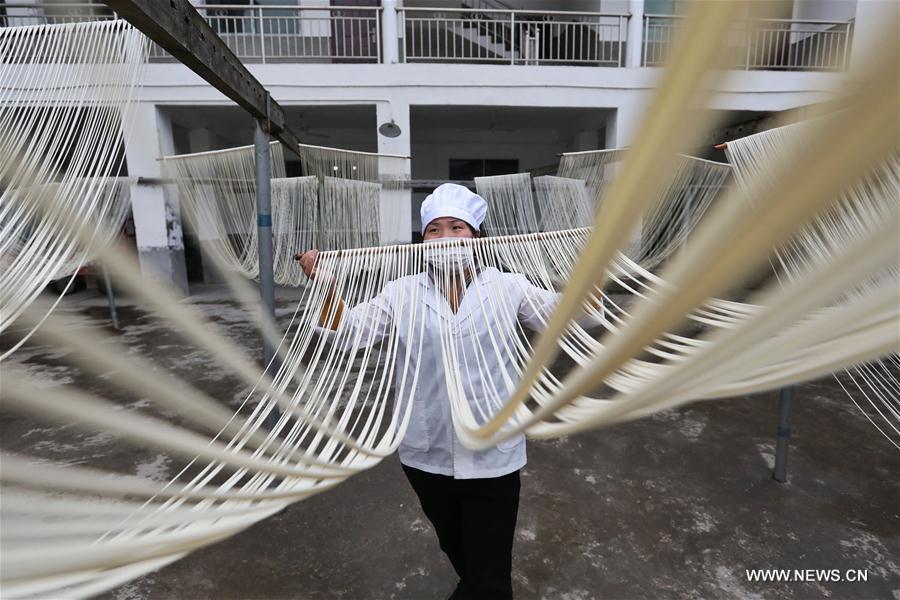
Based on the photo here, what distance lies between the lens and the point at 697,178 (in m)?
3.64

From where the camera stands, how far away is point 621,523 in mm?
1709

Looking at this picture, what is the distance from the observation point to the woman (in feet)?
3.38

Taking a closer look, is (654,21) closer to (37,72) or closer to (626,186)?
(37,72)

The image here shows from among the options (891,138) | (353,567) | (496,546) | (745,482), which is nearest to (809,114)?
(891,138)

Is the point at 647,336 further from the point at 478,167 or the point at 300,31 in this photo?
the point at 478,167

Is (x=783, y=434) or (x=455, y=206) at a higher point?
(x=455, y=206)

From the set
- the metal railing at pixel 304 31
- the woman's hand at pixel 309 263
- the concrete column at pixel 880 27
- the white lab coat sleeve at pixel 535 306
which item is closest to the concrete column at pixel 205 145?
the metal railing at pixel 304 31

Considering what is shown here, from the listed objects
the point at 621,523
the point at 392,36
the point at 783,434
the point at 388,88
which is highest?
the point at 392,36

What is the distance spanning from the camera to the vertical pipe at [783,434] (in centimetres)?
187

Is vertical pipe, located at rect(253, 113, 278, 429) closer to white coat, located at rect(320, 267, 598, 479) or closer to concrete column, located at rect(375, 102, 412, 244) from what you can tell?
white coat, located at rect(320, 267, 598, 479)

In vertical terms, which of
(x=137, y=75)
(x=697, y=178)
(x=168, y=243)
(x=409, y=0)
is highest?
(x=409, y=0)

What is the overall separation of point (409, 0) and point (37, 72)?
5.84 metres

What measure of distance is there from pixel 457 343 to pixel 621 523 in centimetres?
110

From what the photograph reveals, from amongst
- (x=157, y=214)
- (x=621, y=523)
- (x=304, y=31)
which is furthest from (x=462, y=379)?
(x=304, y=31)
